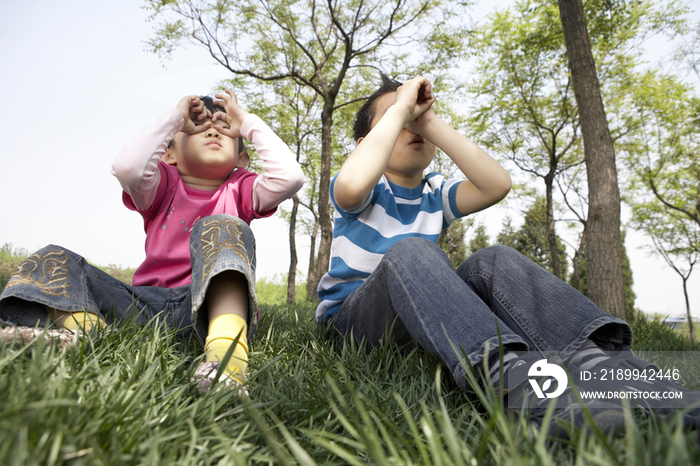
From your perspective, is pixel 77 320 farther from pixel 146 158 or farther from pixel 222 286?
pixel 146 158

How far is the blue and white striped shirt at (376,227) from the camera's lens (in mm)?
1954

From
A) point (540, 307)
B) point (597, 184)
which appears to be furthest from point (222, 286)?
point (597, 184)

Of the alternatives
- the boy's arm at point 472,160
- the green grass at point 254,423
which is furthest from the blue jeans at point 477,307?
the boy's arm at point 472,160

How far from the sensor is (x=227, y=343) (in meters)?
1.32

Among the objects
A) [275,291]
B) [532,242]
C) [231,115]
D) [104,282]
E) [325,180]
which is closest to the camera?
[104,282]

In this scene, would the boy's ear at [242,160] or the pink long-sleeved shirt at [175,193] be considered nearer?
the pink long-sleeved shirt at [175,193]

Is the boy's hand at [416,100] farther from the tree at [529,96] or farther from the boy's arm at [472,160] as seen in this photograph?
the tree at [529,96]

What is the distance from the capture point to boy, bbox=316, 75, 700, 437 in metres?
1.19

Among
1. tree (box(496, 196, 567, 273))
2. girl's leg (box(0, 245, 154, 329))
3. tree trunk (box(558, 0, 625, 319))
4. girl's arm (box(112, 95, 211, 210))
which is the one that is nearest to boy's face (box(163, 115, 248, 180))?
girl's arm (box(112, 95, 211, 210))

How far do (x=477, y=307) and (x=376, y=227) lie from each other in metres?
0.85

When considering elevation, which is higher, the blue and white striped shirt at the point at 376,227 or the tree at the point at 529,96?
the tree at the point at 529,96

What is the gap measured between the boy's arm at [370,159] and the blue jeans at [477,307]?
1.12 feet

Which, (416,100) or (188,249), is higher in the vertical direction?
(416,100)

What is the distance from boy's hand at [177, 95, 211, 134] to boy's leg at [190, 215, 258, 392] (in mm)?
822
